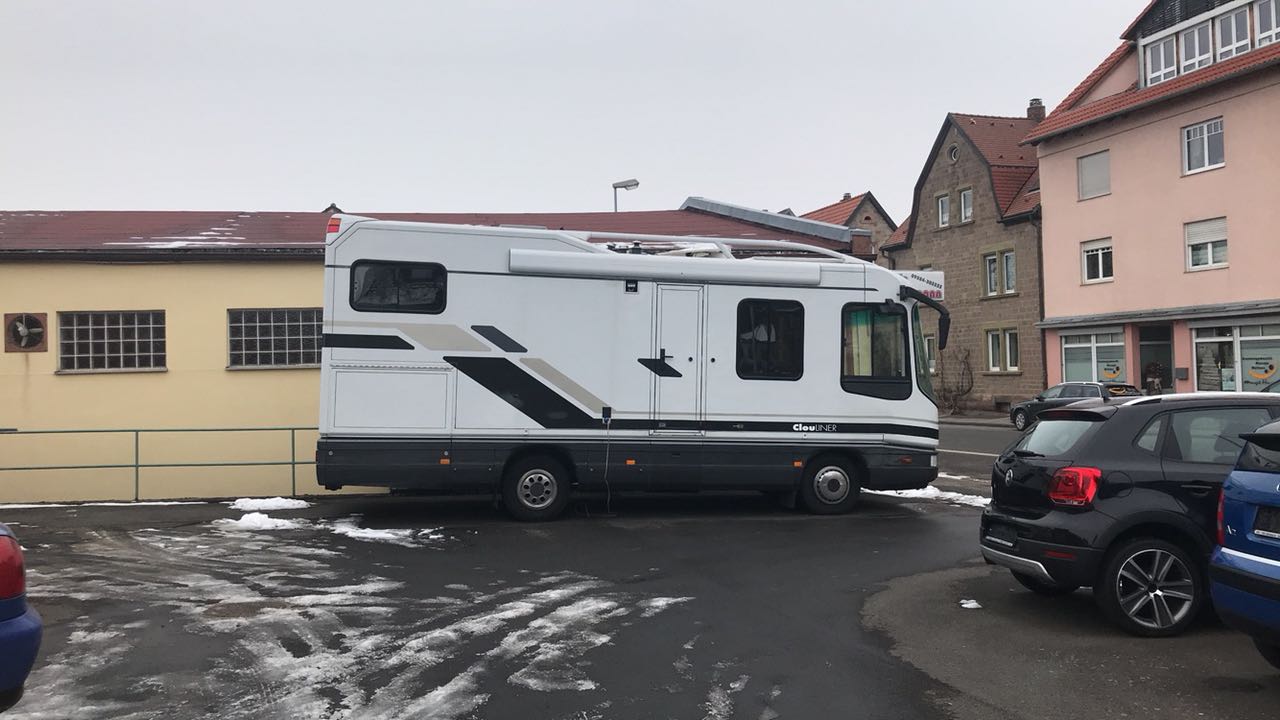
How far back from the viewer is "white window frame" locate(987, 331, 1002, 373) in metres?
39.4

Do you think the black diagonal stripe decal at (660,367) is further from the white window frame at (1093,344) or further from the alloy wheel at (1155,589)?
the white window frame at (1093,344)

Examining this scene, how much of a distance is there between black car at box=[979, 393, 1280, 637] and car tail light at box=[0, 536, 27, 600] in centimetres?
584

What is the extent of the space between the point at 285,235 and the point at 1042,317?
28.6 meters

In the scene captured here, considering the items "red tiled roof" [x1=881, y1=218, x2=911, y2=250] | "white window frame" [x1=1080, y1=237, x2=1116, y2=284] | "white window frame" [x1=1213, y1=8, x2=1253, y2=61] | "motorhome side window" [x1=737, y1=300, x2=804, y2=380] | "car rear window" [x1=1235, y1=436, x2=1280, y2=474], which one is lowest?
"car rear window" [x1=1235, y1=436, x2=1280, y2=474]

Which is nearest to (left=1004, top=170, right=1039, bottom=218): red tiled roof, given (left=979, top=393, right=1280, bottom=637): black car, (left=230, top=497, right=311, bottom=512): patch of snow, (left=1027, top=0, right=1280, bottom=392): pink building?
(left=1027, top=0, right=1280, bottom=392): pink building

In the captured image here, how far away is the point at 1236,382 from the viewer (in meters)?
27.6

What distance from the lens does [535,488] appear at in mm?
11438

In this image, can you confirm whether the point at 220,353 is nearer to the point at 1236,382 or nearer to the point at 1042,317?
the point at 1236,382

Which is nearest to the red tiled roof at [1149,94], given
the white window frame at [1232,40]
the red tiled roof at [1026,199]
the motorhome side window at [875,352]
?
the white window frame at [1232,40]

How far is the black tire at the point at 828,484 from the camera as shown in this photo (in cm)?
1198

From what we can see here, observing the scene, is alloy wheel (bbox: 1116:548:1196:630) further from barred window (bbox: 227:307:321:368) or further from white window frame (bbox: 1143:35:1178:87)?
white window frame (bbox: 1143:35:1178:87)

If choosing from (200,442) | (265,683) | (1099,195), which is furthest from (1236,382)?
(265,683)

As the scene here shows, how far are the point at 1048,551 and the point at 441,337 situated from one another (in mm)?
6818

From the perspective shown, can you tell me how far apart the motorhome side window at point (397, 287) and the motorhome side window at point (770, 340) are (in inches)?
137
